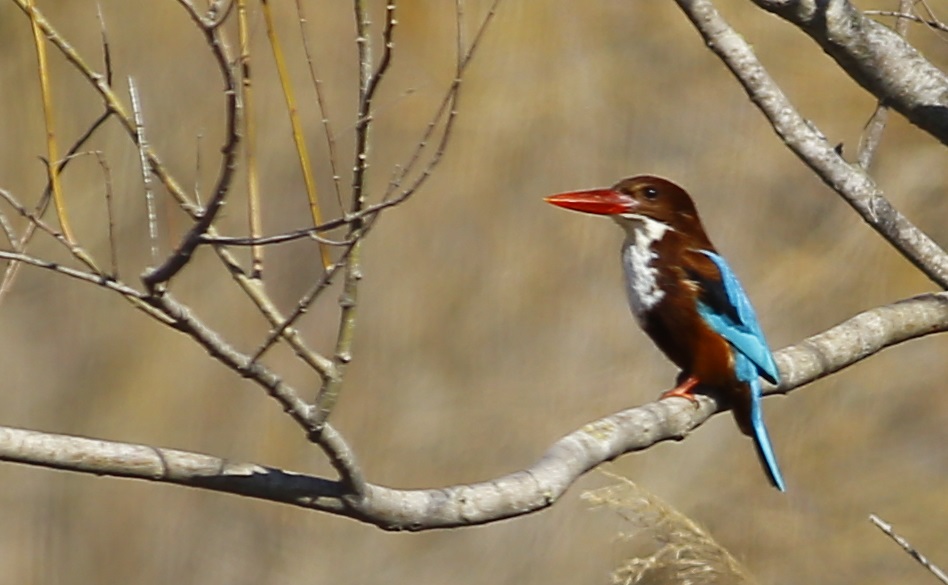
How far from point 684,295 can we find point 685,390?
0.16 m

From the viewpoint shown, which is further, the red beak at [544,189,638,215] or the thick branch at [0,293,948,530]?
the red beak at [544,189,638,215]

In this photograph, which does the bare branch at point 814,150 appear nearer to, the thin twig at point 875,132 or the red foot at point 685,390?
the thin twig at point 875,132

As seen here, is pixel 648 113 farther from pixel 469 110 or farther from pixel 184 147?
pixel 184 147

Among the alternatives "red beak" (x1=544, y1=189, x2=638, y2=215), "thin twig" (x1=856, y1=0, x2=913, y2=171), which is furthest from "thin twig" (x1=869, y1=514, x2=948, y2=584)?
"red beak" (x1=544, y1=189, x2=638, y2=215)

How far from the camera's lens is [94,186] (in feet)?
10.3

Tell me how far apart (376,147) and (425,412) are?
2.01 feet

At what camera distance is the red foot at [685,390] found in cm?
197

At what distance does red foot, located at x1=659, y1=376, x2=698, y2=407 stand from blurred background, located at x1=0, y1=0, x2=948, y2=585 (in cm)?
79

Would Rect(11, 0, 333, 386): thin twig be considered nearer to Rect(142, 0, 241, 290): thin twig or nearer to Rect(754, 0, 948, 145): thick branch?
Rect(142, 0, 241, 290): thin twig

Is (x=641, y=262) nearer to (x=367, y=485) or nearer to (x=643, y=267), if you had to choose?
(x=643, y=267)

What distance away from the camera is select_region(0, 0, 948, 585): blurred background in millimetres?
2846

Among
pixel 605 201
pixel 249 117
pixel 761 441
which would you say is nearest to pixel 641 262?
pixel 605 201

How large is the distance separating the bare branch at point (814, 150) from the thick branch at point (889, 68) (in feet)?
0.36

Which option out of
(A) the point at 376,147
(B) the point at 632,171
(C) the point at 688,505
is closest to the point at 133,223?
(A) the point at 376,147
